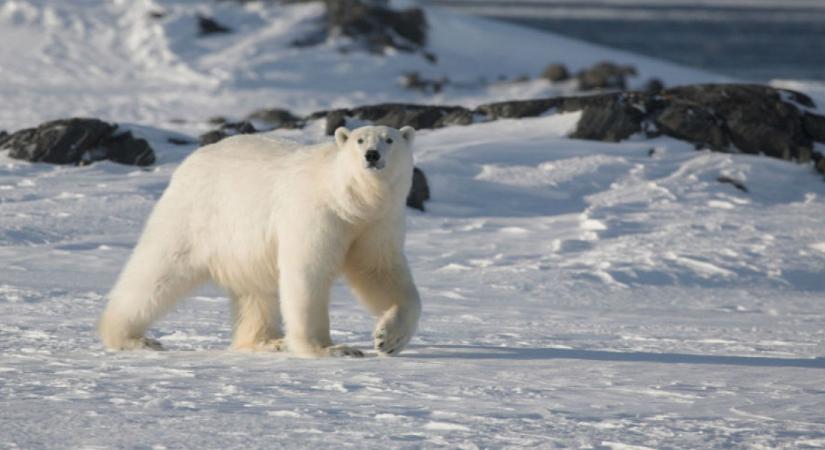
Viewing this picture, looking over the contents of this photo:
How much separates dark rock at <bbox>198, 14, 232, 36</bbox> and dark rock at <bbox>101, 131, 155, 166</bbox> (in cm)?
Result: 1544

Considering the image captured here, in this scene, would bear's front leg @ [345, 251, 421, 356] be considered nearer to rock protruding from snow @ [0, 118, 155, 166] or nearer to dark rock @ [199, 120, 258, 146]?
dark rock @ [199, 120, 258, 146]

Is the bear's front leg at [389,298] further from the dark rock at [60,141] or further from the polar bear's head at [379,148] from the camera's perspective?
the dark rock at [60,141]

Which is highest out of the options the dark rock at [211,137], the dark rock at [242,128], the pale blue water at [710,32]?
the pale blue water at [710,32]

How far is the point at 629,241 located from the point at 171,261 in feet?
15.5

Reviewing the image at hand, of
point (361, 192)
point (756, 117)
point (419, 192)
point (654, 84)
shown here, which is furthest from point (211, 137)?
point (654, 84)

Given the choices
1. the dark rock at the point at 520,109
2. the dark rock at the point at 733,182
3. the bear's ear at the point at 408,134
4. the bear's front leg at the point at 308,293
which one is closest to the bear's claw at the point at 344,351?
the bear's front leg at the point at 308,293

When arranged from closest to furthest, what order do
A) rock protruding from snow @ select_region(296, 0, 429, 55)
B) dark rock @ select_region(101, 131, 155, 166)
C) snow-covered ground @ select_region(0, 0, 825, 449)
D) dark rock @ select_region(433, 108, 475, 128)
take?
1. snow-covered ground @ select_region(0, 0, 825, 449)
2. dark rock @ select_region(101, 131, 155, 166)
3. dark rock @ select_region(433, 108, 475, 128)
4. rock protruding from snow @ select_region(296, 0, 429, 55)

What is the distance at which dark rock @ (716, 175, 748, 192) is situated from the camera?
11891 mm

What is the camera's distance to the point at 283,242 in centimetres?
600

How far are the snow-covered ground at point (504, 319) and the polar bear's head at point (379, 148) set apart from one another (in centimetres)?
83

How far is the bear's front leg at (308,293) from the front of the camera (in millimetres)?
5879

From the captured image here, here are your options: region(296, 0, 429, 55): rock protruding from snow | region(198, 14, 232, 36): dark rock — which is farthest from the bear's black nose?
region(198, 14, 232, 36): dark rock

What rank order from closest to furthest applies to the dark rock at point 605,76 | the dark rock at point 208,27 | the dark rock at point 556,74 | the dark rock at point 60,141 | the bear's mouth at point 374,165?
1. the bear's mouth at point 374,165
2. the dark rock at point 60,141
3. the dark rock at point 556,74
4. the dark rock at point 605,76
5. the dark rock at point 208,27

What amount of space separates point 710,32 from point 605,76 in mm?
37418
